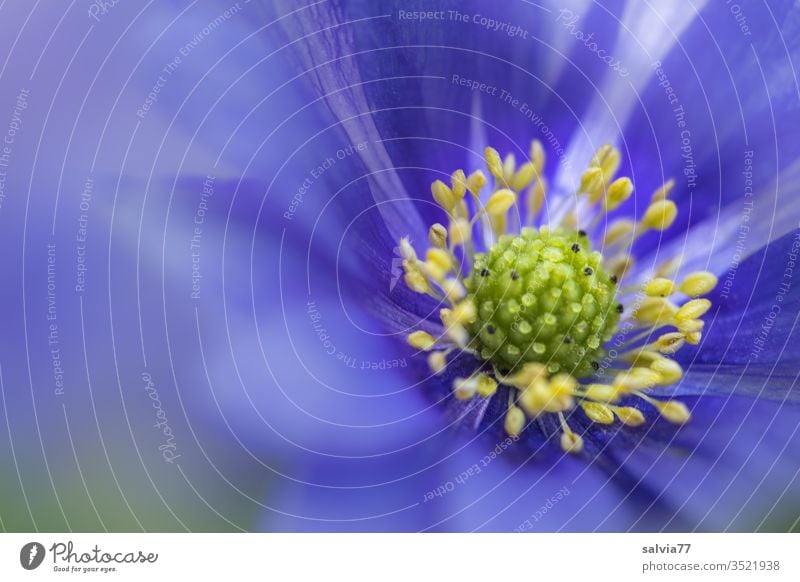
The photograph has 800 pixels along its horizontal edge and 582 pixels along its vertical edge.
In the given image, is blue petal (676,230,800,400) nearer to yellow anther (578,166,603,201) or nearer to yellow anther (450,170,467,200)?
yellow anther (578,166,603,201)

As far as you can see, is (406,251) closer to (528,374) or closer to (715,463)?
(528,374)

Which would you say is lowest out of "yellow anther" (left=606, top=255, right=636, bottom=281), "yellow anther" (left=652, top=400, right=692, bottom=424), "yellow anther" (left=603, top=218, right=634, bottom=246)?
"yellow anther" (left=652, top=400, right=692, bottom=424)

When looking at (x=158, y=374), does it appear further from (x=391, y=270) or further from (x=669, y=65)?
(x=669, y=65)
